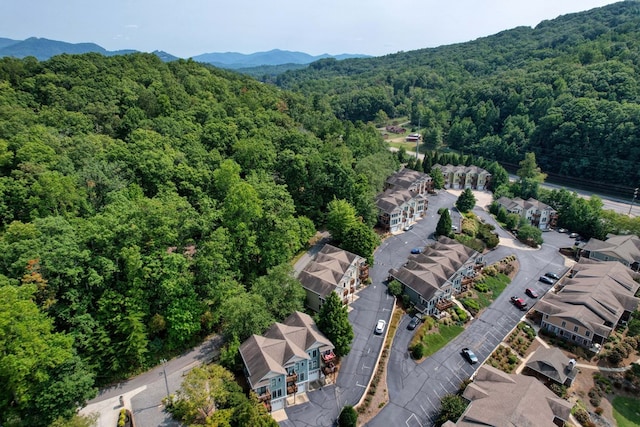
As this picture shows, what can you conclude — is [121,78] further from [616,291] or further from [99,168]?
[616,291]

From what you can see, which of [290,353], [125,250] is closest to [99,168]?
[125,250]

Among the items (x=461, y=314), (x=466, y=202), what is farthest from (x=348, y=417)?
(x=466, y=202)

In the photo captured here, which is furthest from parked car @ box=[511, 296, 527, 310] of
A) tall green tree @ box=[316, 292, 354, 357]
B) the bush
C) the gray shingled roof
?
the bush

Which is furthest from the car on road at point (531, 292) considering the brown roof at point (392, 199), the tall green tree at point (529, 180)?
the tall green tree at point (529, 180)

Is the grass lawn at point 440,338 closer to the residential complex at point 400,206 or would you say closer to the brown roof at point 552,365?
the brown roof at point 552,365

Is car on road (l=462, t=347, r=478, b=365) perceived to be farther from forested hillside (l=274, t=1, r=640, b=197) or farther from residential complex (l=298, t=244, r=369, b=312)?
forested hillside (l=274, t=1, r=640, b=197)
